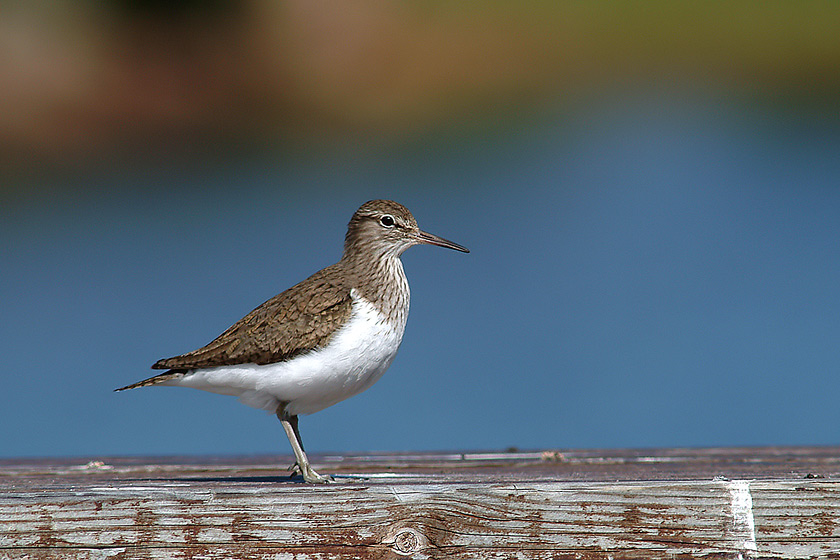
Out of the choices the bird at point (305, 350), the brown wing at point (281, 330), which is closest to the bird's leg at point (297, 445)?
the bird at point (305, 350)

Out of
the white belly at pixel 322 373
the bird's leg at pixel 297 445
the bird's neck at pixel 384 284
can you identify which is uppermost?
the bird's neck at pixel 384 284

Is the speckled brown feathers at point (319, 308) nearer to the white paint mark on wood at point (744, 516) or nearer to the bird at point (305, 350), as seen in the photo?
the bird at point (305, 350)

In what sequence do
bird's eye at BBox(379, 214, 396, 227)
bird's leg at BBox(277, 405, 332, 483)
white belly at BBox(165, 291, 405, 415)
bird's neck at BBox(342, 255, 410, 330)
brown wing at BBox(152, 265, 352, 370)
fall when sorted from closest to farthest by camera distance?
bird's leg at BBox(277, 405, 332, 483), white belly at BBox(165, 291, 405, 415), brown wing at BBox(152, 265, 352, 370), bird's neck at BBox(342, 255, 410, 330), bird's eye at BBox(379, 214, 396, 227)

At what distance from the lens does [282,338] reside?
203 inches

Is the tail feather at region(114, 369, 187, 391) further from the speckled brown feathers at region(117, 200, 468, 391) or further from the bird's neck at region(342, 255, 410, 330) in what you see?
the bird's neck at region(342, 255, 410, 330)

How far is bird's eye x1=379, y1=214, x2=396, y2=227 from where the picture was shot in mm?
5949

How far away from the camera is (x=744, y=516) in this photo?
3512mm

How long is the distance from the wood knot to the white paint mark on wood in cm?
120

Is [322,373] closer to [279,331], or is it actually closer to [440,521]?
[279,331]

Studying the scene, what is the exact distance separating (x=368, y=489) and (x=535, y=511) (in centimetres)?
65

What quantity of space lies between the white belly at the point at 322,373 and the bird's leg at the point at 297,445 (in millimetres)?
55

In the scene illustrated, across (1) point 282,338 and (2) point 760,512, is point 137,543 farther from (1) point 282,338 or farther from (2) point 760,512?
(2) point 760,512

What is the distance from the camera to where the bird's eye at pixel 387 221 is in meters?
5.95

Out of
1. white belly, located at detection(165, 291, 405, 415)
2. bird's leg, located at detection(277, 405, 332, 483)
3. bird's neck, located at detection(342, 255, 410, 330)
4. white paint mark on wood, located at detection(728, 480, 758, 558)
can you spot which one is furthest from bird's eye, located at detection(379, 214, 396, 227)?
white paint mark on wood, located at detection(728, 480, 758, 558)
